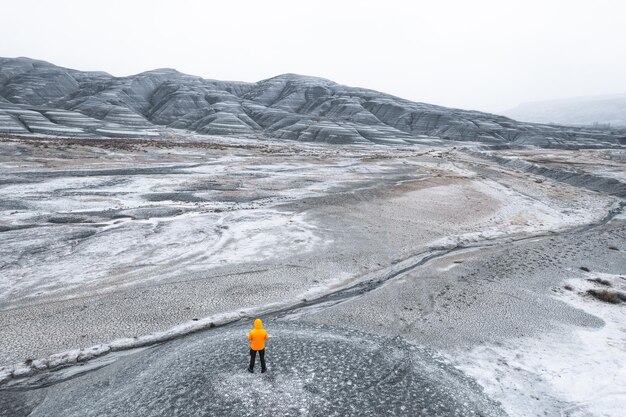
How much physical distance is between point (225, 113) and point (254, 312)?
342 ft

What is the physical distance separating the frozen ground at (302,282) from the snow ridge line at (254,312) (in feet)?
0.26

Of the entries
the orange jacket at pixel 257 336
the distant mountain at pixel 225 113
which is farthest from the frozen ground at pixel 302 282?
the distant mountain at pixel 225 113

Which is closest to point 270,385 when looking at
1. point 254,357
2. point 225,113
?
point 254,357

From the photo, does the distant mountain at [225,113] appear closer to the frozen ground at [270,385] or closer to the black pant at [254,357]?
the frozen ground at [270,385]

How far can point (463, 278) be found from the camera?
54.3ft

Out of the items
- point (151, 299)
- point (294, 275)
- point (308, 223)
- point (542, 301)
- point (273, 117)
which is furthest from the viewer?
point (273, 117)

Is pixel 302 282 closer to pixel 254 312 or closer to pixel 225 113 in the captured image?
pixel 254 312

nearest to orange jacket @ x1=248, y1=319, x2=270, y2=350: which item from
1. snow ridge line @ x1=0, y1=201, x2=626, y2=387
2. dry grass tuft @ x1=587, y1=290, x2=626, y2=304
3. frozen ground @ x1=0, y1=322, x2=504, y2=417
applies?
frozen ground @ x1=0, y1=322, x2=504, y2=417

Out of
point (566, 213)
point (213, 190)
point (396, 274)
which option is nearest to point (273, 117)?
point (213, 190)

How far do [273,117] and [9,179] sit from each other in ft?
294

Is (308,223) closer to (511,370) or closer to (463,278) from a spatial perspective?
(463,278)

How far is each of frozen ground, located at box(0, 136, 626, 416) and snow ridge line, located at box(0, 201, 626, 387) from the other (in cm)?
8

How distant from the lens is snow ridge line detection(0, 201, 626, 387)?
9.85m

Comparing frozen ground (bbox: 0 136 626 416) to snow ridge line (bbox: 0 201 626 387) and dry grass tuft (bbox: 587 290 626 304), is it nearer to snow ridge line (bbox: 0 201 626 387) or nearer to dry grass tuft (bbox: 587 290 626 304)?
snow ridge line (bbox: 0 201 626 387)
